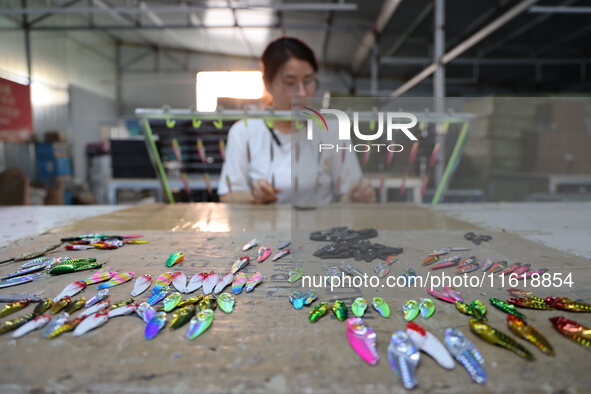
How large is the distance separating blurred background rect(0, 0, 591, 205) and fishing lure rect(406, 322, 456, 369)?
0.54m

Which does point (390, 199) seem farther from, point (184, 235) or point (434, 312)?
point (434, 312)

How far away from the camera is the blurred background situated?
4.30 feet

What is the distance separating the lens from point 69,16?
21.5 feet

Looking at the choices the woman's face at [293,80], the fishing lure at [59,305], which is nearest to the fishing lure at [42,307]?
the fishing lure at [59,305]

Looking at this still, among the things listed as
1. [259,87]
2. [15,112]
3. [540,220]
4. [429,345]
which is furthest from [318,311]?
[15,112]

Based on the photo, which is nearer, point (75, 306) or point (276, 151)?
point (75, 306)

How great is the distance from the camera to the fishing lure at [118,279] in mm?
524

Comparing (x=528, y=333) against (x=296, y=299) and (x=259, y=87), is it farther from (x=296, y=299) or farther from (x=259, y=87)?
(x=259, y=87)

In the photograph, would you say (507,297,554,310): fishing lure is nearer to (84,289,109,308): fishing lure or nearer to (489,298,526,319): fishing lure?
(489,298,526,319): fishing lure

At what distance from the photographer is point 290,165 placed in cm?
120

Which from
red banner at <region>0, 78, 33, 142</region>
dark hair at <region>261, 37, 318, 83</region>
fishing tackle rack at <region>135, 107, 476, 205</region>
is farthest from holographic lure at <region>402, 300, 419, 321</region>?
red banner at <region>0, 78, 33, 142</region>

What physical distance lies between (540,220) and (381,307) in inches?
33.4

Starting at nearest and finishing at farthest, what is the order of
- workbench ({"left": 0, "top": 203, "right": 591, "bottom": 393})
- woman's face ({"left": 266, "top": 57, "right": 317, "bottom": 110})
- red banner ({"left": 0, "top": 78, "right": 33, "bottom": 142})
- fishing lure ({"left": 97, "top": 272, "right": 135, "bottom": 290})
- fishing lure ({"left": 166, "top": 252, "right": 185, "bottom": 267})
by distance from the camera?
1. workbench ({"left": 0, "top": 203, "right": 591, "bottom": 393})
2. fishing lure ({"left": 97, "top": 272, "right": 135, "bottom": 290})
3. fishing lure ({"left": 166, "top": 252, "right": 185, "bottom": 267})
4. woman's face ({"left": 266, "top": 57, "right": 317, "bottom": 110})
5. red banner ({"left": 0, "top": 78, "right": 33, "bottom": 142})

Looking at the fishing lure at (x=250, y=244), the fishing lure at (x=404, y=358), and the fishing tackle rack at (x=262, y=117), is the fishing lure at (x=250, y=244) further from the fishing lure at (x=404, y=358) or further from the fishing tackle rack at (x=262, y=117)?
the fishing tackle rack at (x=262, y=117)
